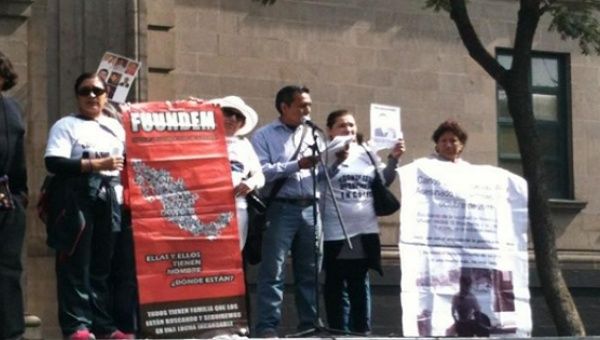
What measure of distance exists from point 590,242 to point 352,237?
28.0ft

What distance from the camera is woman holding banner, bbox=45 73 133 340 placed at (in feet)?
39.8

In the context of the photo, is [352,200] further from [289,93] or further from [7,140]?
[7,140]

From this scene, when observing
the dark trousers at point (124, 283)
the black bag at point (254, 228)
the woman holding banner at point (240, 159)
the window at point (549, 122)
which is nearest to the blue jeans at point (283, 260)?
the black bag at point (254, 228)

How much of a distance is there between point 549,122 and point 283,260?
28.8ft

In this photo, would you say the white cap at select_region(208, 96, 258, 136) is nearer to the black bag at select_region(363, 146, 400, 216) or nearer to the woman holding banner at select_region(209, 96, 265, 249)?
the woman holding banner at select_region(209, 96, 265, 249)

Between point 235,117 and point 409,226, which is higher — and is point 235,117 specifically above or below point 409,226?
above

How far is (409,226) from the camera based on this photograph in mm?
13195

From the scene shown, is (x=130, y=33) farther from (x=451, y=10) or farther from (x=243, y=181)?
(x=243, y=181)

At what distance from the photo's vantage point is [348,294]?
1366 cm

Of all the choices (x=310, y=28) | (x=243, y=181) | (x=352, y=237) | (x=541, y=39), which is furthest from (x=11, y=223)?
(x=541, y=39)

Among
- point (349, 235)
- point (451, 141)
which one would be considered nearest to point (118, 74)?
point (349, 235)

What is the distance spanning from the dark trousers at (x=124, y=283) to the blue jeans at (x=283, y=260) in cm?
106

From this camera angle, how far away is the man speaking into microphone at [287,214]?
1323 cm

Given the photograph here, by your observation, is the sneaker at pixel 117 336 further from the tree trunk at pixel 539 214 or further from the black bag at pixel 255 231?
the tree trunk at pixel 539 214
